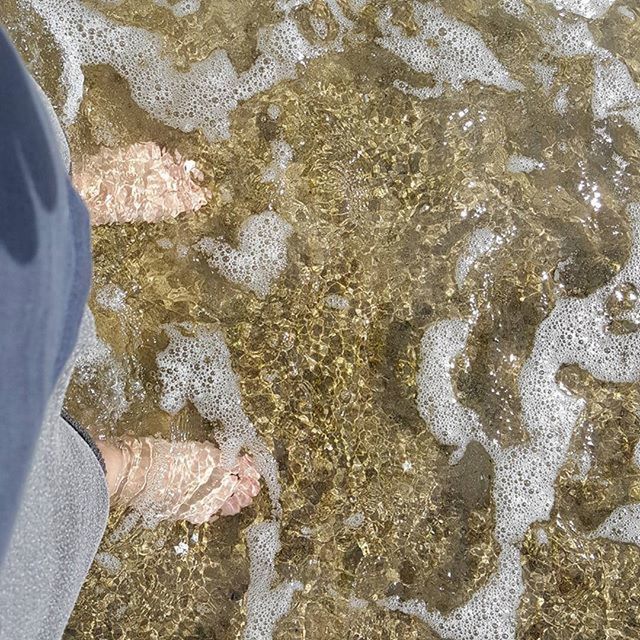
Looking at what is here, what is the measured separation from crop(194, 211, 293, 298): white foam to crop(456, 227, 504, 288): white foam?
483 mm

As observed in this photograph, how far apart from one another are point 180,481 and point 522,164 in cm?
127

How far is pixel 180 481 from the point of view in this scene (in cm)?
181

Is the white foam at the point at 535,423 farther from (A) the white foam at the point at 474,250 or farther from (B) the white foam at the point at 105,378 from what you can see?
(B) the white foam at the point at 105,378

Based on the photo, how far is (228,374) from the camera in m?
1.90

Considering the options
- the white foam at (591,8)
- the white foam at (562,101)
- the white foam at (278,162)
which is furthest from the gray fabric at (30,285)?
the white foam at (591,8)

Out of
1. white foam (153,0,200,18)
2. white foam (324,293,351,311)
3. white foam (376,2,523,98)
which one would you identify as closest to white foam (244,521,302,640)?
white foam (324,293,351,311)

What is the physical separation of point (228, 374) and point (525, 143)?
1042 mm

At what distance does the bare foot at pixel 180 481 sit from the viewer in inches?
70.3

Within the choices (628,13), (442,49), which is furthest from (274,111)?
(628,13)

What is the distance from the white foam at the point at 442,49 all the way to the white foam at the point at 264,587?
1333 millimetres

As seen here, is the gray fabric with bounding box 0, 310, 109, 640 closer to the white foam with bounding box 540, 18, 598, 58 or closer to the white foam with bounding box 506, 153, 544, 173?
the white foam with bounding box 506, 153, 544, 173

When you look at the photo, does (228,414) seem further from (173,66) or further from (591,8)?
(591,8)

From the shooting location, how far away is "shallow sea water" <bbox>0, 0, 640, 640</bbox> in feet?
6.11

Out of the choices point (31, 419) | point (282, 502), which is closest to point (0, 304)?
point (31, 419)
